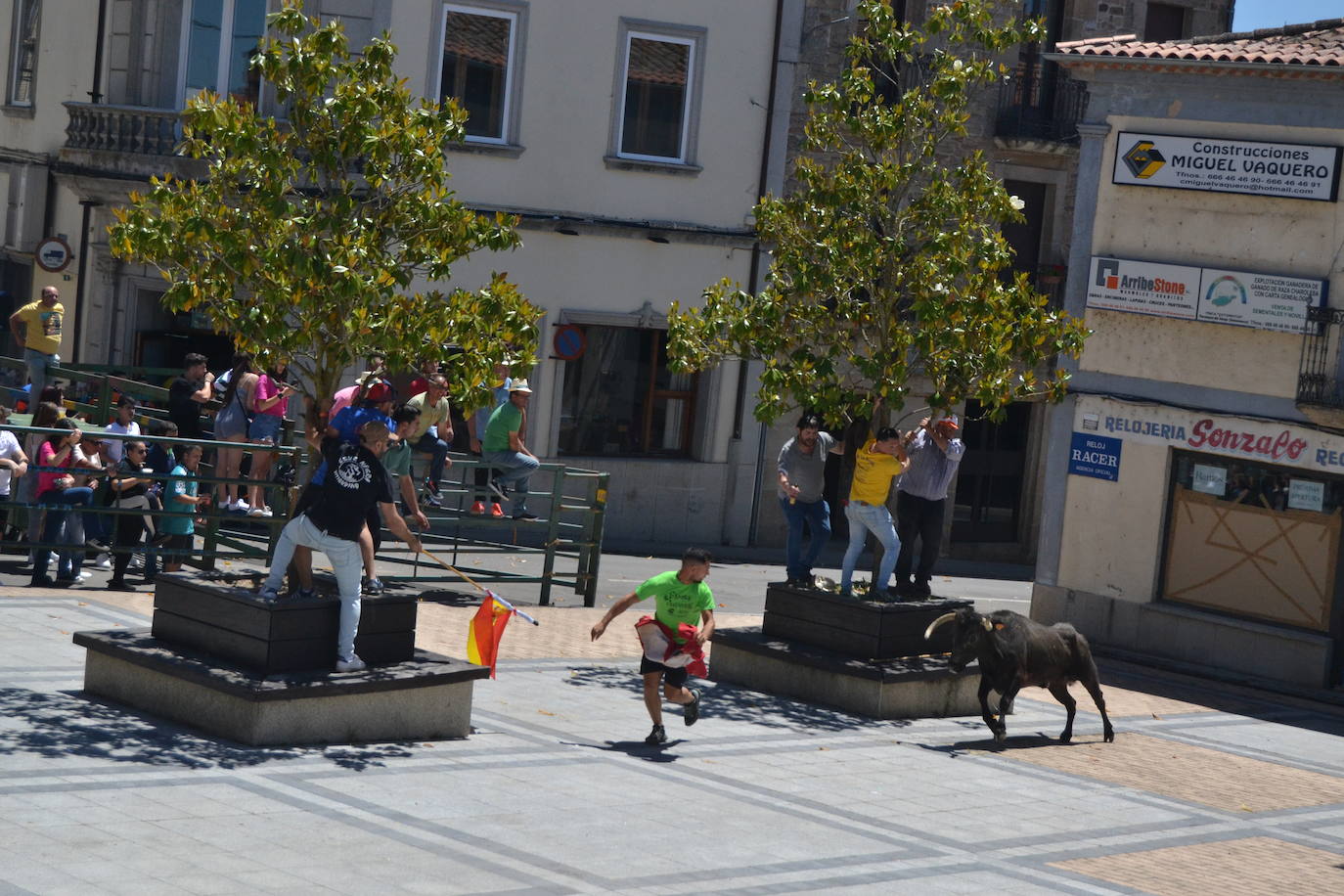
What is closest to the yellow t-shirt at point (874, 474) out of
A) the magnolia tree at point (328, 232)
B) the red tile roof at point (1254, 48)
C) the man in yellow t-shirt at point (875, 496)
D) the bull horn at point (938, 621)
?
the man in yellow t-shirt at point (875, 496)

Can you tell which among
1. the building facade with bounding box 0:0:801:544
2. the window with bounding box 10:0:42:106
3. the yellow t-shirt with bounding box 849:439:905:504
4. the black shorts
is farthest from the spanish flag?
the window with bounding box 10:0:42:106

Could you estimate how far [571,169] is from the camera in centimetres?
2552

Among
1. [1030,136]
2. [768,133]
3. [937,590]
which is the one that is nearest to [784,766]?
[937,590]

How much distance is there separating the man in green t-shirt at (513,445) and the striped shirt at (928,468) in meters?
4.31

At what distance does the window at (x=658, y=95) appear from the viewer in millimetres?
25875

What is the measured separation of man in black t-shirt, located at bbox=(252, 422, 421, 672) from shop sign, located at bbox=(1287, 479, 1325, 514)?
34.7 feet

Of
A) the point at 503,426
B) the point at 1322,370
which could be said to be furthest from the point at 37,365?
the point at 1322,370

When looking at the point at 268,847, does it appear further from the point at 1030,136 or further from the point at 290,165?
the point at 1030,136

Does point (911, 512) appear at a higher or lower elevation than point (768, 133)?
lower

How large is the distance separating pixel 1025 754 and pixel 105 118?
1622 centimetres

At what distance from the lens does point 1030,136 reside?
96.2 ft

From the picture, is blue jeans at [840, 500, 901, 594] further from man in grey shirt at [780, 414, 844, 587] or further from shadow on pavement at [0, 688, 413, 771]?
shadow on pavement at [0, 688, 413, 771]

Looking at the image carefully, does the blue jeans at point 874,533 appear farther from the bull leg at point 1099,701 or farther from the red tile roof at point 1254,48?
the red tile roof at point 1254,48

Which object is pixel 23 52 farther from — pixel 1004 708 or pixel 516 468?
pixel 1004 708
